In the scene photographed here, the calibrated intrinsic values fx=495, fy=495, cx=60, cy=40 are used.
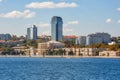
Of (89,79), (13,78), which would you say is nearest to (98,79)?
(89,79)

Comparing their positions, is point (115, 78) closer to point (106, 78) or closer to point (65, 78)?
point (106, 78)

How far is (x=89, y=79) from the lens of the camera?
56.8 meters

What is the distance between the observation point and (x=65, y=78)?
57.2 meters

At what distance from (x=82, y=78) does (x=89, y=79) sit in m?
1.64

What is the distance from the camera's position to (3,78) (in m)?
57.4

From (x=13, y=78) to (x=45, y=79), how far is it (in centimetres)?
419

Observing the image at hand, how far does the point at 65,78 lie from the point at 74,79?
55.2 inches

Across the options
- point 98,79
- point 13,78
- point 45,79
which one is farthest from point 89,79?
point 13,78

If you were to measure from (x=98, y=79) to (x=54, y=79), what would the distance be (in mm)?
5318

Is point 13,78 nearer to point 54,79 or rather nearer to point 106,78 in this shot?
point 54,79

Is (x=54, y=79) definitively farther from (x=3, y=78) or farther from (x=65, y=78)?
(x=3, y=78)

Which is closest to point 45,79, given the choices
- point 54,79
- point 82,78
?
point 54,79

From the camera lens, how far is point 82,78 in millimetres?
58219

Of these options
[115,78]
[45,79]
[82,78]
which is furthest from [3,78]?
[115,78]
